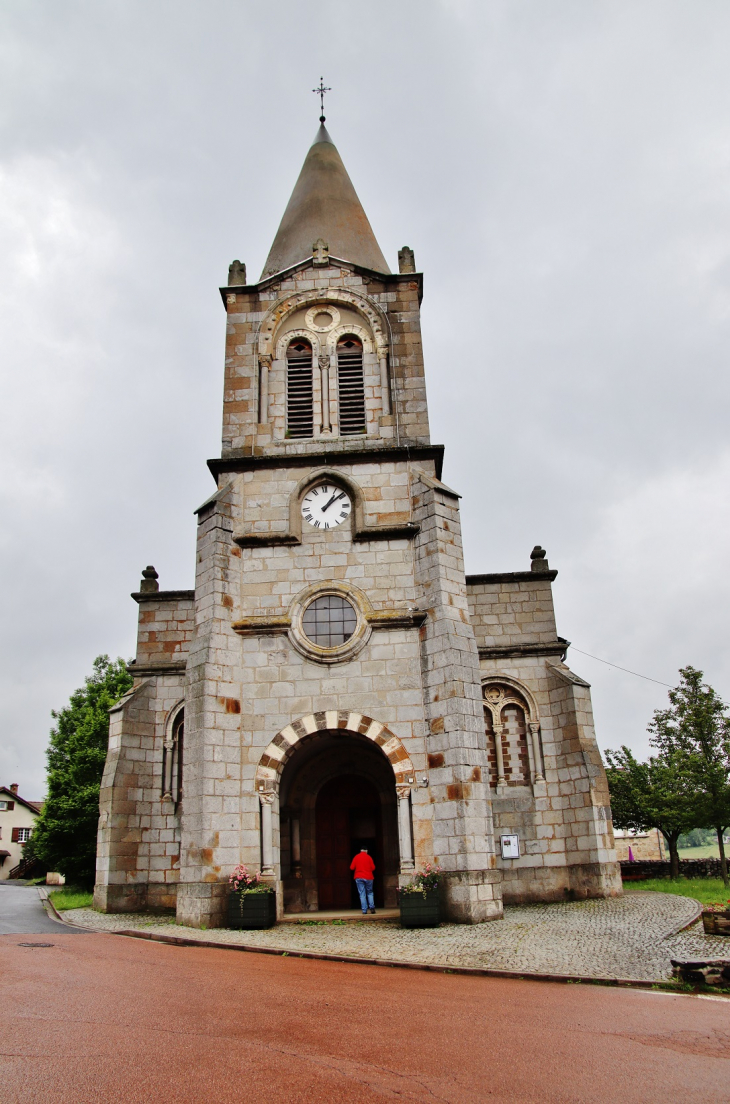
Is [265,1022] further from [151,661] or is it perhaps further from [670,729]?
[670,729]

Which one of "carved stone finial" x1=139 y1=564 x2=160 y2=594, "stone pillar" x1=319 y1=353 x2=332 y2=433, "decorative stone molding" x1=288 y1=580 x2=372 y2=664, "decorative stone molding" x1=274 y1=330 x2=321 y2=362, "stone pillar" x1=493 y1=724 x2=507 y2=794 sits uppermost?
"decorative stone molding" x1=274 y1=330 x2=321 y2=362

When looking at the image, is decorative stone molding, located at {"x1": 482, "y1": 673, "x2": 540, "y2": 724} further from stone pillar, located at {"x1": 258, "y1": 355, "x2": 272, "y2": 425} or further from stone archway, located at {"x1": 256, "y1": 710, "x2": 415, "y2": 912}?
stone pillar, located at {"x1": 258, "y1": 355, "x2": 272, "y2": 425}

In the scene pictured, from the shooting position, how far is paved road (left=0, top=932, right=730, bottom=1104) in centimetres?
498

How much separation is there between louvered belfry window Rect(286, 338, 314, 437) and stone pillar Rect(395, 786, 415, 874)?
8.85 meters

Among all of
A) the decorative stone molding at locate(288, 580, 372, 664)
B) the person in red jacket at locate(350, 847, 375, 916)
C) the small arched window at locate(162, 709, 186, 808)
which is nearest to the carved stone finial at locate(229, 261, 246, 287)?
the decorative stone molding at locate(288, 580, 372, 664)

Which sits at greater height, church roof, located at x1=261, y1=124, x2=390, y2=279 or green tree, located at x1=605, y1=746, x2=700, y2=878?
church roof, located at x1=261, y1=124, x2=390, y2=279

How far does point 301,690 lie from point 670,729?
17.6m

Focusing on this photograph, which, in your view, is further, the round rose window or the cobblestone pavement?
the round rose window

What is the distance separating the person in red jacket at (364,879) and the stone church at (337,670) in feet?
4.58

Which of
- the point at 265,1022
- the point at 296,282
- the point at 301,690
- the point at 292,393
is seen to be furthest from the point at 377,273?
the point at 265,1022

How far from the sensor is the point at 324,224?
72.3 feet

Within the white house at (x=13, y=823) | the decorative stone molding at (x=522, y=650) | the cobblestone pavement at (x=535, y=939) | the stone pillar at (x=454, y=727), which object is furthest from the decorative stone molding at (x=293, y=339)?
the white house at (x=13, y=823)

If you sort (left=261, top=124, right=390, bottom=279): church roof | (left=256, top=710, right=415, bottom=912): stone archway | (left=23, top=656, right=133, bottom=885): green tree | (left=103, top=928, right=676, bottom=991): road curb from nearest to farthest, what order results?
(left=103, top=928, right=676, bottom=991): road curb < (left=256, top=710, right=415, bottom=912): stone archway < (left=261, top=124, right=390, bottom=279): church roof < (left=23, top=656, right=133, bottom=885): green tree

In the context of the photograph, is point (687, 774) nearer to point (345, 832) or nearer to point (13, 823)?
point (345, 832)
